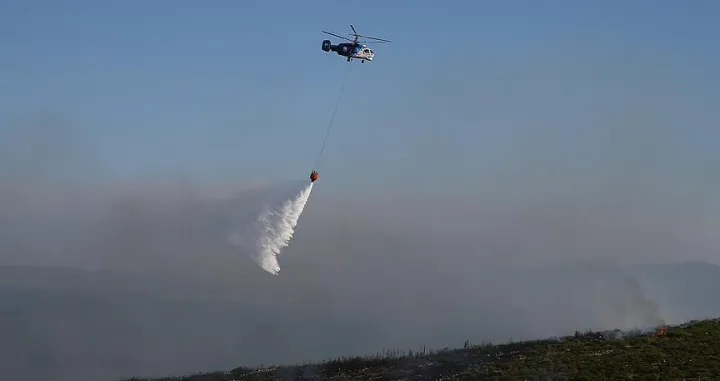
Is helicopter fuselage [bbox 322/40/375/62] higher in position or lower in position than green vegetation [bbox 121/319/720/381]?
higher

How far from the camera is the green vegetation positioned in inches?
1775

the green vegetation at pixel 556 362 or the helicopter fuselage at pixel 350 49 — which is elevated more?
the helicopter fuselage at pixel 350 49

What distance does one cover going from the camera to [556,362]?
47.8 m

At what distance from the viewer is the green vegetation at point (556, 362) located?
45.1 m

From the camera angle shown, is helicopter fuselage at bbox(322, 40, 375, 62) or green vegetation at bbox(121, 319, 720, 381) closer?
green vegetation at bbox(121, 319, 720, 381)

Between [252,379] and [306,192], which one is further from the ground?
[306,192]

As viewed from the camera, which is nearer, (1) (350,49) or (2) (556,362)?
(2) (556,362)

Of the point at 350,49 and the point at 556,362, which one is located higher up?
the point at 350,49

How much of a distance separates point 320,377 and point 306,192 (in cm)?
1634

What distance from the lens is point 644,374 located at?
44.3m

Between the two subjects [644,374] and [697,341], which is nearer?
[644,374]

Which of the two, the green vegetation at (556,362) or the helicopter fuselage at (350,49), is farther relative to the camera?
the helicopter fuselage at (350,49)

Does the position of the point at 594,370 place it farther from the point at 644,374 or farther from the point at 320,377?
the point at 320,377

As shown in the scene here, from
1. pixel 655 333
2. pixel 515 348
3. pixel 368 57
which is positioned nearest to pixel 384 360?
pixel 515 348
